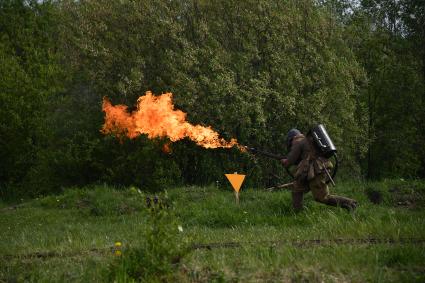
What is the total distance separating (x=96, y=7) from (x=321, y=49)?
998 cm

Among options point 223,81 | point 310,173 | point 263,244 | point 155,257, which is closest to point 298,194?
point 310,173

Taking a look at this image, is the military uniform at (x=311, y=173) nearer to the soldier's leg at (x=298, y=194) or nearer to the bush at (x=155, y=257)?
the soldier's leg at (x=298, y=194)

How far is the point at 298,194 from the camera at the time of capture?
38.5 feet

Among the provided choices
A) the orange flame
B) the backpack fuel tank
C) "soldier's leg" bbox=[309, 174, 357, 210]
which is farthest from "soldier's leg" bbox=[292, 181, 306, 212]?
the orange flame

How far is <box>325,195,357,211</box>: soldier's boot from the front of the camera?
10.9 m

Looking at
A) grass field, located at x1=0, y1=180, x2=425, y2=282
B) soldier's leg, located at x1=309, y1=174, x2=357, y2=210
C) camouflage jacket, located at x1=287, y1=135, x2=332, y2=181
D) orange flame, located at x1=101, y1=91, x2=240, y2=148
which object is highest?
orange flame, located at x1=101, y1=91, x2=240, y2=148

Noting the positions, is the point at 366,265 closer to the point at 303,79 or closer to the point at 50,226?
the point at 50,226

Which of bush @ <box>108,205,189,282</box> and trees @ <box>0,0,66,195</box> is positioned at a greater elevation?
trees @ <box>0,0,66,195</box>

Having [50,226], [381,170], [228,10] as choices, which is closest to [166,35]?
[228,10]

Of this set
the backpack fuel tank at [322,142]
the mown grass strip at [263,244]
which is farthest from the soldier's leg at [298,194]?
the mown grass strip at [263,244]

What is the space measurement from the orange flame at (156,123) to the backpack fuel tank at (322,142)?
2324 millimetres

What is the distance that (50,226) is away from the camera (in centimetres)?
1382

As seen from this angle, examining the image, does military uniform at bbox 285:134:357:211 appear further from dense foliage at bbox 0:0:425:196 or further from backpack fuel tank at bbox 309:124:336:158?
dense foliage at bbox 0:0:425:196

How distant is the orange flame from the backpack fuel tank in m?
2.32
